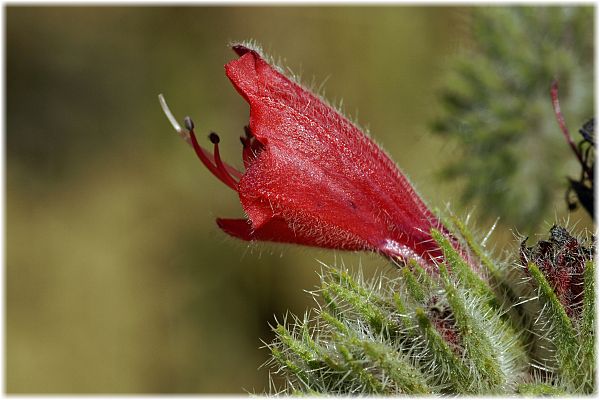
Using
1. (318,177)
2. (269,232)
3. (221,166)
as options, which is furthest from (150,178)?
(318,177)

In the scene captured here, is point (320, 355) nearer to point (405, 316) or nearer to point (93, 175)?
point (405, 316)

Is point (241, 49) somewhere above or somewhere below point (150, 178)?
above

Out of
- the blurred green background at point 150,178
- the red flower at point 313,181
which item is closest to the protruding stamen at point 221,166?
the red flower at point 313,181

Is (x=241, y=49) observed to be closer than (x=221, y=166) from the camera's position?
Yes

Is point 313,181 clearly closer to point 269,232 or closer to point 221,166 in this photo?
point 269,232

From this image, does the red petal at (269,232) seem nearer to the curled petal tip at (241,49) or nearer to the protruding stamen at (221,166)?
the protruding stamen at (221,166)

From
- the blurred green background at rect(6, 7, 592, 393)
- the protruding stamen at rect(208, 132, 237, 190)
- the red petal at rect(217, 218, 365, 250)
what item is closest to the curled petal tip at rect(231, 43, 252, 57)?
the protruding stamen at rect(208, 132, 237, 190)
